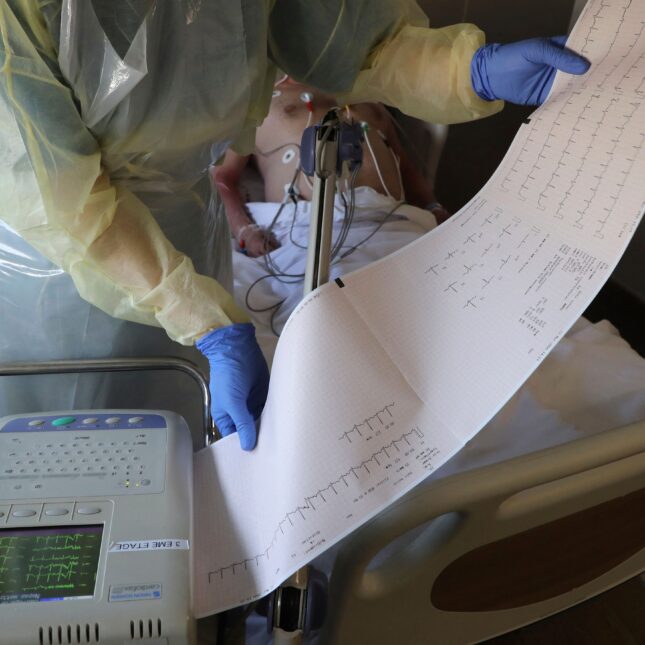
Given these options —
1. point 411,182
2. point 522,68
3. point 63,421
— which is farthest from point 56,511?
point 411,182

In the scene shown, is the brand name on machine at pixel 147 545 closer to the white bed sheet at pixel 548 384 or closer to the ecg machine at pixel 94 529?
the ecg machine at pixel 94 529

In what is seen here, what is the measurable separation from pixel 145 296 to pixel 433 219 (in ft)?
5.00

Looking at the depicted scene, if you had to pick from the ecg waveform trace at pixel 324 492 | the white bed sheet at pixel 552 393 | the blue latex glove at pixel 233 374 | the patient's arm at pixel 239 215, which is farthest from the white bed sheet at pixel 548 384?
the ecg waveform trace at pixel 324 492

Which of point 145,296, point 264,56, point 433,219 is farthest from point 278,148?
point 145,296

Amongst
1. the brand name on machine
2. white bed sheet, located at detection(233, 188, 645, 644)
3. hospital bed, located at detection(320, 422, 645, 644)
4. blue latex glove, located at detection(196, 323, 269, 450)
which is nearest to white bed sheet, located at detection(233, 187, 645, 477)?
white bed sheet, located at detection(233, 188, 645, 644)

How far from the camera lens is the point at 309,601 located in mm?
833

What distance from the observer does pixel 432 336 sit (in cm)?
82

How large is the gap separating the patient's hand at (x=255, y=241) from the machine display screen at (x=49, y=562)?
155 cm

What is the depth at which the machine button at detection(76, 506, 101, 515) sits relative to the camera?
71cm

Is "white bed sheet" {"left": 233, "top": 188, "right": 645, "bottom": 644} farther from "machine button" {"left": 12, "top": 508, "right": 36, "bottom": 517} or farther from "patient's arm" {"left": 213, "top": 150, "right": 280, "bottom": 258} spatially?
"machine button" {"left": 12, "top": 508, "right": 36, "bottom": 517}

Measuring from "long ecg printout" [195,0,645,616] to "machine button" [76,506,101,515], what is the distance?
0.12 m

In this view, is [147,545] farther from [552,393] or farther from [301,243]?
[301,243]

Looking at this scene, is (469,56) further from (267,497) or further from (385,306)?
(267,497)

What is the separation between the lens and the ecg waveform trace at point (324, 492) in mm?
709
